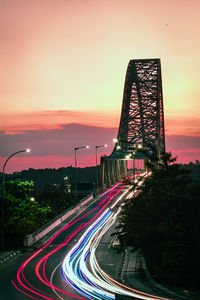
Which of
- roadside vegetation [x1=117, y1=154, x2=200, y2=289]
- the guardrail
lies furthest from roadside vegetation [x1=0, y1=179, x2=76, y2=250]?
roadside vegetation [x1=117, y1=154, x2=200, y2=289]

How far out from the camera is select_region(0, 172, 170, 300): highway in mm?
27078

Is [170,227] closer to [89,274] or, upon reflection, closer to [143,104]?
[89,274]

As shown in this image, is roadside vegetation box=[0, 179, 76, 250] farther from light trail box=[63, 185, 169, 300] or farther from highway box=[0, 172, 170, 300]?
light trail box=[63, 185, 169, 300]

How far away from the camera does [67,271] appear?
34594 mm

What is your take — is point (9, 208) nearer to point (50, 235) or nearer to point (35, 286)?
point (50, 235)

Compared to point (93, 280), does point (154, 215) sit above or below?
above

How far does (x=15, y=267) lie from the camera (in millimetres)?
37156

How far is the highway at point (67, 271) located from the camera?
2708 cm

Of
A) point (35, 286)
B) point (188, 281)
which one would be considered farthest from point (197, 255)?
point (35, 286)

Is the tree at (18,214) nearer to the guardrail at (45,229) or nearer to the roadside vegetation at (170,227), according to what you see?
the guardrail at (45,229)

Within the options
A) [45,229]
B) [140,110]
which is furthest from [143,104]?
[45,229]

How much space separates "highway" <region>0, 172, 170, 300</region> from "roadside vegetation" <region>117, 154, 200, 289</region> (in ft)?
9.97

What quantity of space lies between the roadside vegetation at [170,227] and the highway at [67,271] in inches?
120

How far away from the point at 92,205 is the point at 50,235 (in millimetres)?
23674
